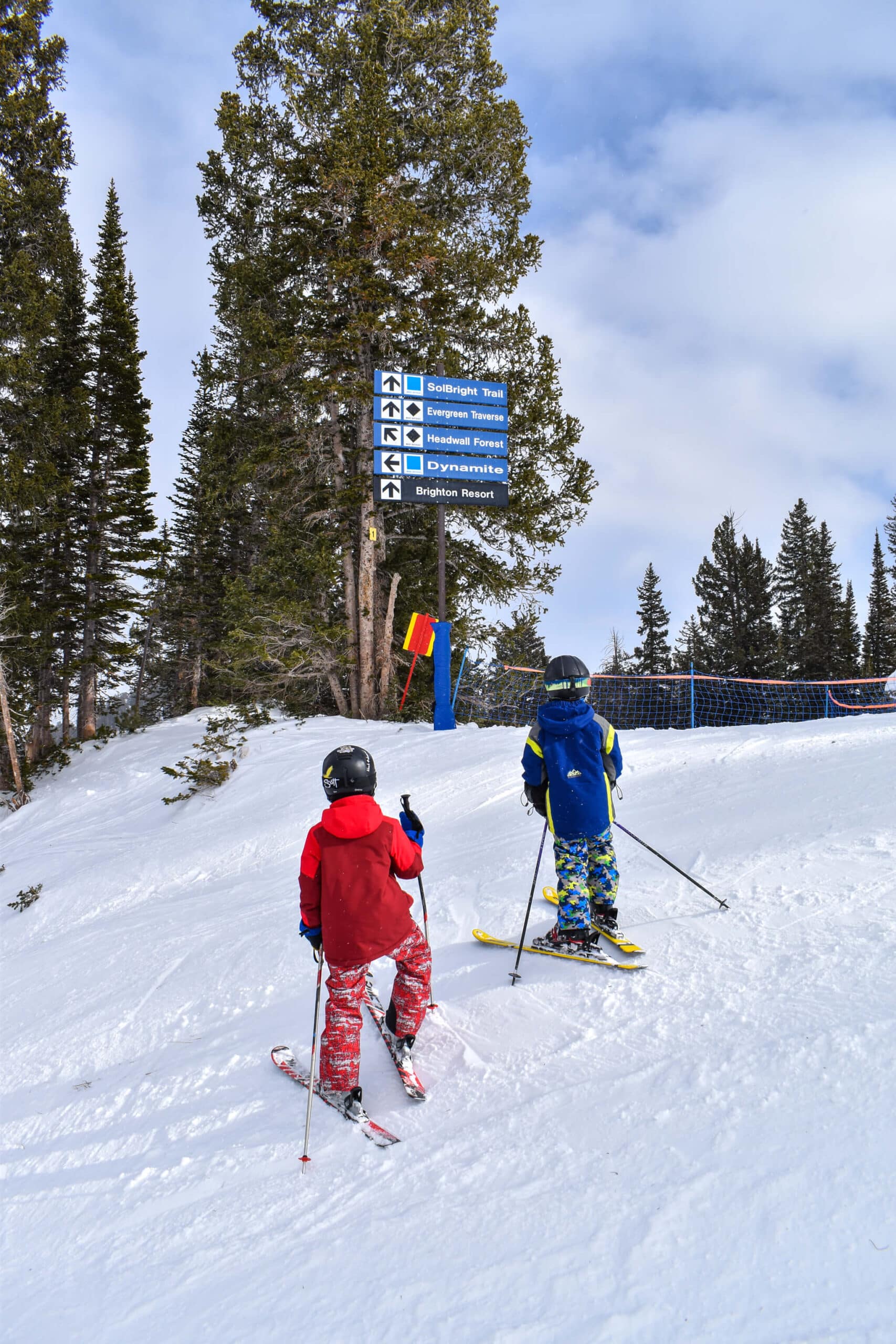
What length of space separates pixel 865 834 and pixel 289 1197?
4.41 m

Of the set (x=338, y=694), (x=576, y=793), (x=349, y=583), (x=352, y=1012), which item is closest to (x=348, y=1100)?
(x=352, y=1012)

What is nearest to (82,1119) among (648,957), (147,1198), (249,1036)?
(249,1036)

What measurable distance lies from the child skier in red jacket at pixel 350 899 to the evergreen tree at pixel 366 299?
1191cm

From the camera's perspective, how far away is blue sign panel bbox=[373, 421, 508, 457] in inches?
492

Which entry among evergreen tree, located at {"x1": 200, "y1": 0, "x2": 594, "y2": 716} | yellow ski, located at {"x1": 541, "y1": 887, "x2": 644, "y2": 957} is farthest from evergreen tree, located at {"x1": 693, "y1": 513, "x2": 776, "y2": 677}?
yellow ski, located at {"x1": 541, "y1": 887, "x2": 644, "y2": 957}

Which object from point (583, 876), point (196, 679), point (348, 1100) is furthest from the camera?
point (196, 679)

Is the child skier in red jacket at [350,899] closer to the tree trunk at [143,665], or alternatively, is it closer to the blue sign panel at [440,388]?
the blue sign panel at [440,388]

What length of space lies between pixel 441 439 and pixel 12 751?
44.4 feet

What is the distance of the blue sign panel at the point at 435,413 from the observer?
1248 cm

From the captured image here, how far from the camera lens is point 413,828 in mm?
3730

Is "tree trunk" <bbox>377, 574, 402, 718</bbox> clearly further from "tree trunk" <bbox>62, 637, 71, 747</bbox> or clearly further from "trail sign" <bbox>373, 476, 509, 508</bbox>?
"tree trunk" <bbox>62, 637, 71, 747</bbox>

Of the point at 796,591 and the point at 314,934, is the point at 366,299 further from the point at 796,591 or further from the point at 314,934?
the point at 796,591

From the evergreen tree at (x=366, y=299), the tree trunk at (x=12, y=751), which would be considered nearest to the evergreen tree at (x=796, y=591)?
the evergreen tree at (x=366, y=299)

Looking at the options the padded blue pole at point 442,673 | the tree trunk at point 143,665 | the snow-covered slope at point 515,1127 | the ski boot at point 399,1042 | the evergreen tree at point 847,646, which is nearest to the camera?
the snow-covered slope at point 515,1127
